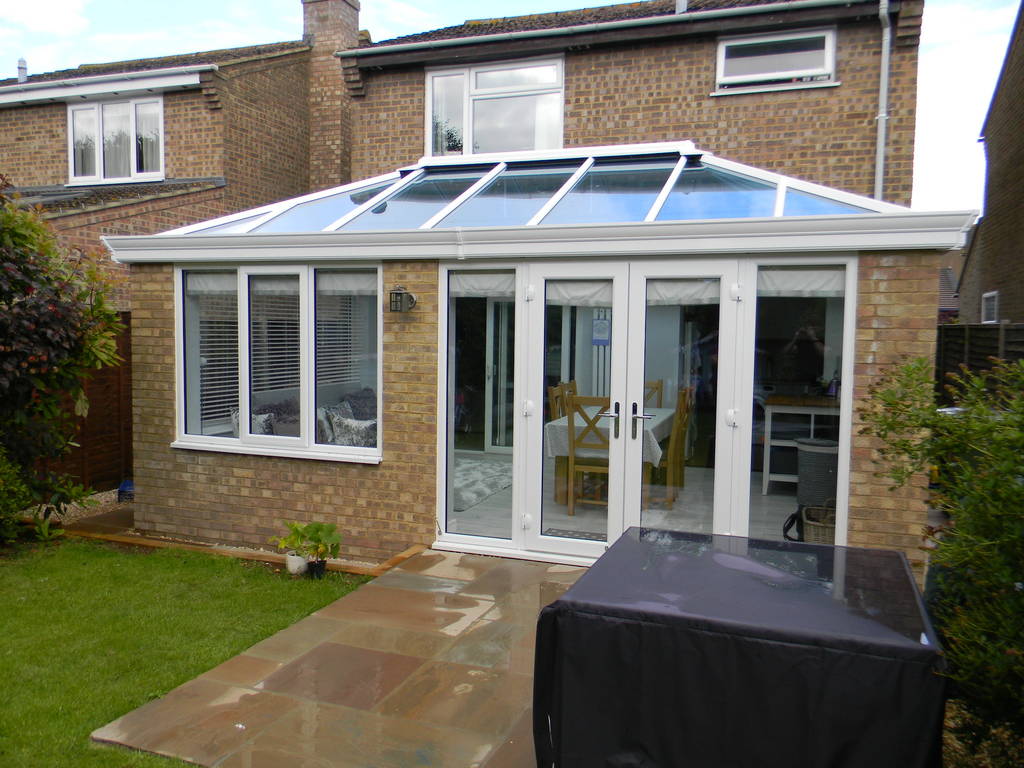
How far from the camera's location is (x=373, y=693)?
4.12m

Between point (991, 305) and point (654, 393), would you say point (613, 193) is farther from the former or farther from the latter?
point (991, 305)

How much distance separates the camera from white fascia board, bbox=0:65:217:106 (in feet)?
43.1

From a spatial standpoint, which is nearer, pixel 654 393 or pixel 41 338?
pixel 654 393

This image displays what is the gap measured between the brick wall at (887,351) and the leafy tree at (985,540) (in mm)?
2800

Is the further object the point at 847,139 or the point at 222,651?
the point at 847,139

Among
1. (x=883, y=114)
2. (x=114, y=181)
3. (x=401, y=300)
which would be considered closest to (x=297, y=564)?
(x=401, y=300)

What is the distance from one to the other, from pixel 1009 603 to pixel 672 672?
102 cm

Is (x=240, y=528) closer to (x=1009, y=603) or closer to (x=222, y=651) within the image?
(x=222, y=651)

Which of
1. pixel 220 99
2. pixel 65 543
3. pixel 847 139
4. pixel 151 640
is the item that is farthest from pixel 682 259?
pixel 220 99

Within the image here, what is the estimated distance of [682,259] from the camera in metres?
5.86

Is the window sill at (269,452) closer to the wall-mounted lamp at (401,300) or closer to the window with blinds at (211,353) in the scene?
the window with blinds at (211,353)

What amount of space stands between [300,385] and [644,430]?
304cm

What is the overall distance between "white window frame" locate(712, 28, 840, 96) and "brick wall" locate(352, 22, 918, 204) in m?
0.08

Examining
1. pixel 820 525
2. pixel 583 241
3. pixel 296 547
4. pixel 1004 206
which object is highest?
pixel 1004 206
